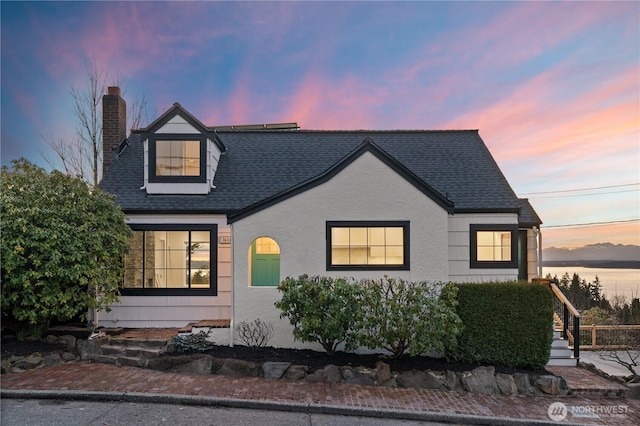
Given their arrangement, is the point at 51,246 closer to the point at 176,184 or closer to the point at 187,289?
the point at 187,289

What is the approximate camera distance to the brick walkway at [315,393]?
20.2ft

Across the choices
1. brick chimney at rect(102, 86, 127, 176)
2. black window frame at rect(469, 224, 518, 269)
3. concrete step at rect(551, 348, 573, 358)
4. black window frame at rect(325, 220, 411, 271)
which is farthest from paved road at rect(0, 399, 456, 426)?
brick chimney at rect(102, 86, 127, 176)

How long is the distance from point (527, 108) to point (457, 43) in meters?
3.62

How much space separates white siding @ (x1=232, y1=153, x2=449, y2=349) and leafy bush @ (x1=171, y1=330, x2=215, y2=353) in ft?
2.46

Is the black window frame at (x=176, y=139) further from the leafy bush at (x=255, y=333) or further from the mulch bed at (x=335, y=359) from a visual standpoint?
the mulch bed at (x=335, y=359)

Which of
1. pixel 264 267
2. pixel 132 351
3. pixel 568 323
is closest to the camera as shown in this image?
pixel 132 351

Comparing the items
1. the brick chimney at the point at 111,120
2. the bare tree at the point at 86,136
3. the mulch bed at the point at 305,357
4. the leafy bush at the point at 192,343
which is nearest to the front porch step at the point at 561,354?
the mulch bed at the point at 305,357

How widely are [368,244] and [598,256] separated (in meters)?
16.5

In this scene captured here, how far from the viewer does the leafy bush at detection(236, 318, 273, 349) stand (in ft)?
27.9

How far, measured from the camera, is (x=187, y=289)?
10.1m

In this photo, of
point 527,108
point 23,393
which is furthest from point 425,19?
point 23,393

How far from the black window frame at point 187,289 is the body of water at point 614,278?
1207cm

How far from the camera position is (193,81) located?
17078mm

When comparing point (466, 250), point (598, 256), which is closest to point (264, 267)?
point (466, 250)
